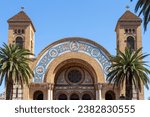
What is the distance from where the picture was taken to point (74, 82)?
223 ft

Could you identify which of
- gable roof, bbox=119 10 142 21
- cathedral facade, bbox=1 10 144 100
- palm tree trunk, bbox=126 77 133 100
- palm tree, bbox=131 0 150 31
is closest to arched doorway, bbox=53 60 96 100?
cathedral facade, bbox=1 10 144 100

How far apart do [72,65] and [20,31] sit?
1047 centimetres

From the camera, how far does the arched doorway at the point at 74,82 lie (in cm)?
6756

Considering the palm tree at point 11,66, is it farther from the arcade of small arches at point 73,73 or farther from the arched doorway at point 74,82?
the arched doorway at point 74,82

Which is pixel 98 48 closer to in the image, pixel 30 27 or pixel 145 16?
pixel 30 27

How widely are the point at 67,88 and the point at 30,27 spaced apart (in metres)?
12.3

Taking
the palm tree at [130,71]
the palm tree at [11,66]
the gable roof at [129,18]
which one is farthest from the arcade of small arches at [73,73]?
the palm tree at [11,66]

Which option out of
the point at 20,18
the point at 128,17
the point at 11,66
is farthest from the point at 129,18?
the point at 11,66

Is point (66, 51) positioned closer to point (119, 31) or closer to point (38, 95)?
point (38, 95)

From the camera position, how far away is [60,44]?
2635 inches

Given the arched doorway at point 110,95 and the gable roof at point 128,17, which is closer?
the arched doorway at point 110,95

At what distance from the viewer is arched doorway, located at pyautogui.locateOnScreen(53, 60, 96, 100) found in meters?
67.6

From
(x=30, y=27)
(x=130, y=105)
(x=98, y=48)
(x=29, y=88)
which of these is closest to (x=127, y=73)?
(x=98, y=48)

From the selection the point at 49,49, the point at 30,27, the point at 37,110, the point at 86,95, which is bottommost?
the point at 37,110
